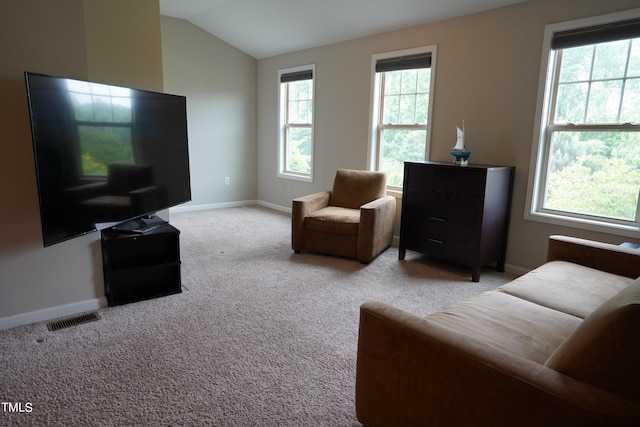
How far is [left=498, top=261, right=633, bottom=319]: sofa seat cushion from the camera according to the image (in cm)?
181

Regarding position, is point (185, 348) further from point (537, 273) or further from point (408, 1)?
point (408, 1)

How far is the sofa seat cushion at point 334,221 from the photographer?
3.72 metres

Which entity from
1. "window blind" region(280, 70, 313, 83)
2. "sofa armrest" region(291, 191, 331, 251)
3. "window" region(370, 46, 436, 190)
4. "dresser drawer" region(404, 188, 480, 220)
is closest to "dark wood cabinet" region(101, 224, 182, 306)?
"sofa armrest" region(291, 191, 331, 251)

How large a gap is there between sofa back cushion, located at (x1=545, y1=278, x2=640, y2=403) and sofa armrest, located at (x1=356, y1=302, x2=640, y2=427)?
0.09ft

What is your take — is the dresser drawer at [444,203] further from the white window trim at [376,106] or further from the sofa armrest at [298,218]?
the sofa armrest at [298,218]

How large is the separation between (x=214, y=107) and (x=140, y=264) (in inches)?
143

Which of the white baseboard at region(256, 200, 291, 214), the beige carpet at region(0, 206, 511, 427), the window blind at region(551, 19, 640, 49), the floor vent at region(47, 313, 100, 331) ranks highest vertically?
the window blind at region(551, 19, 640, 49)

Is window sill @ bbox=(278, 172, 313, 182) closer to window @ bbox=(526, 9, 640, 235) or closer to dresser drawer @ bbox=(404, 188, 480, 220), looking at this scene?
dresser drawer @ bbox=(404, 188, 480, 220)

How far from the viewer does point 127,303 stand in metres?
2.72

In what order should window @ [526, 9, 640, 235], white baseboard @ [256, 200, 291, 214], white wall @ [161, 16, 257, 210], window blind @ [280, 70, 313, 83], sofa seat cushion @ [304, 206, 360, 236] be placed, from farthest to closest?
white baseboard @ [256, 200, 291, 214], white wall @ [161, 16, 257, 210], window blind @ [280, 70, 313, 83], sofa seat cushion @ [304, 206, 360, 236], window @ [526, 9, 640, 235]

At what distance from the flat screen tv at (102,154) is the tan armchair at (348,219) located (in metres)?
1.29

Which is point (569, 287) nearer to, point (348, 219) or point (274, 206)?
point (348, 219)

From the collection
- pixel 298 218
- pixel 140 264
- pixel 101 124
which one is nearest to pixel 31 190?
pixel 101 124

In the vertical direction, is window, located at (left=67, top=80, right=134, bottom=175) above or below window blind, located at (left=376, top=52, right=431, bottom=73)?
below
